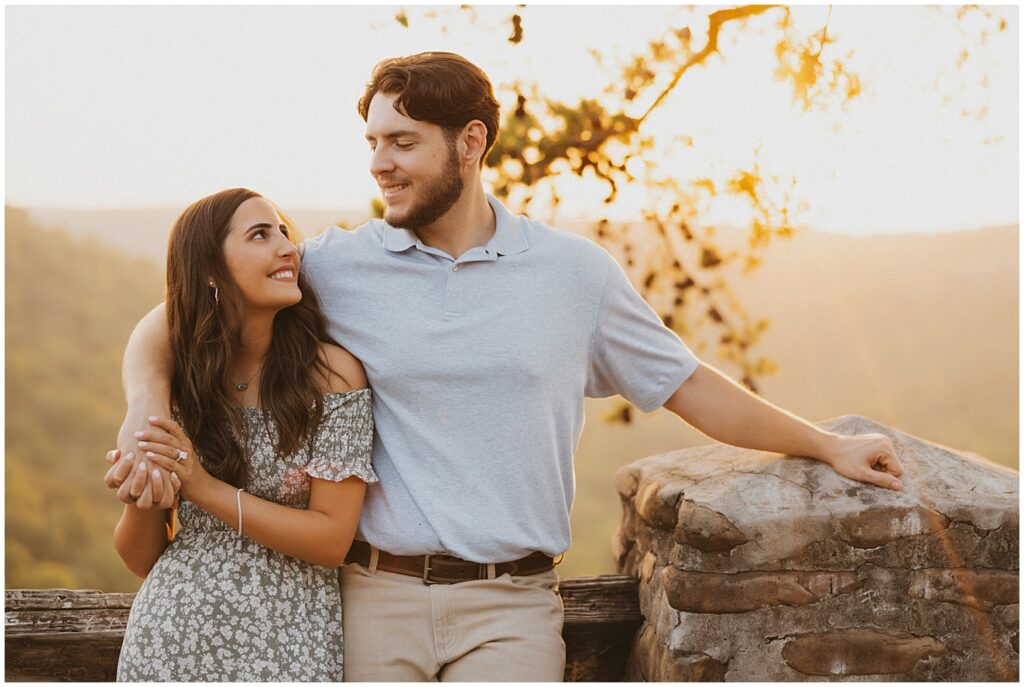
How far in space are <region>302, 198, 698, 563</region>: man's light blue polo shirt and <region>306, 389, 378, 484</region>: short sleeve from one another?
3.1 inches

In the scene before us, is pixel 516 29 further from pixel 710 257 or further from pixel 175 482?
pixel 175 482

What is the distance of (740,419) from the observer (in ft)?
7.80

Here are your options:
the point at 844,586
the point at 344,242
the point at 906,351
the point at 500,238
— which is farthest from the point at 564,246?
the point at 906,351

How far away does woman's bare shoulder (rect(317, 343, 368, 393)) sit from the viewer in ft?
7.06

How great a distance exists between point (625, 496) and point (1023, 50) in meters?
1.95

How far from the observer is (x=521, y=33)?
10.7ft

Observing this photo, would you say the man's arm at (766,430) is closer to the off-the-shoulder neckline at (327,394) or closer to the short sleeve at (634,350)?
the short sleeve at (634,350)

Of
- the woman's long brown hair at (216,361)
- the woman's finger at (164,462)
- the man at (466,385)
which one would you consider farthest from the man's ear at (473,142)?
the woman's finger at (164,462)

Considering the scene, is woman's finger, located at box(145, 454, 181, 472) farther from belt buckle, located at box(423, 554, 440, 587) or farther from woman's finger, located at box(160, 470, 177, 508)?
belt buckle, located at box(423, 554, 440, 587)

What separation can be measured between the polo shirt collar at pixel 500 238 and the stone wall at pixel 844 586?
0.77 metres

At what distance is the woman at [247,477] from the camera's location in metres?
2.01

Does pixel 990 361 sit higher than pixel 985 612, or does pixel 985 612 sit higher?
pixel 985 612

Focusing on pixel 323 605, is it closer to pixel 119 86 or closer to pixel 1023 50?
pixel 1023 50

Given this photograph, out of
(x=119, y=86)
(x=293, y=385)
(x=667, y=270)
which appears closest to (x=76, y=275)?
(x=119, y=86)
